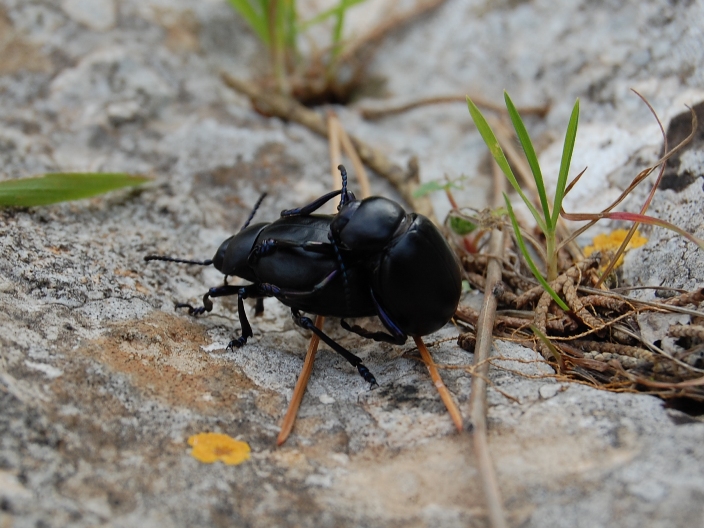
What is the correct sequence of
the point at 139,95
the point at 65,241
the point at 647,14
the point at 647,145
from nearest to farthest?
the point at 65,241 < the point at 647,145 < the point at 647,14 < the point at 139,95

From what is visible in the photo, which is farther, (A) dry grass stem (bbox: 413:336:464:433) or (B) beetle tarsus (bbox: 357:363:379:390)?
(B) beetle tarsus (bbox: 357:363:379:390)

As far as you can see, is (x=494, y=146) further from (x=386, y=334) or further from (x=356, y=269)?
(x=386, y=334)

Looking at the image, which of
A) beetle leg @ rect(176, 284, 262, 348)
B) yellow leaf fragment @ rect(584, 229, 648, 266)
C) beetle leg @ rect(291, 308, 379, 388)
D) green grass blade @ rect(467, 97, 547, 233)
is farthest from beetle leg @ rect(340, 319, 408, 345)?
yellow leaf fragment @ rect(584, 229, 648, 266)

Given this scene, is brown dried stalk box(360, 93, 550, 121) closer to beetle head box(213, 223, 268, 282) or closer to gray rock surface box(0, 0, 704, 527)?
gray rock surface box(0, 0, 704, 527)

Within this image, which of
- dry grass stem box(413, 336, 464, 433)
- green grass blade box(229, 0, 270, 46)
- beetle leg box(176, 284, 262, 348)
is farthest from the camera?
green grass blade box(229, 0, 270, 46)

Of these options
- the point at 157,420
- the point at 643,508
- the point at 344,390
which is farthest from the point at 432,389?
the point at 157,420

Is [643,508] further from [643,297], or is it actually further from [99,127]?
[99,127]

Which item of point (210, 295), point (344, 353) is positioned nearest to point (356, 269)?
point (344, 353)
